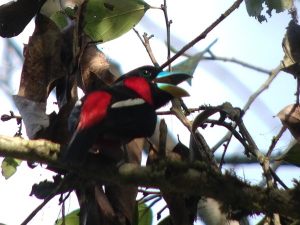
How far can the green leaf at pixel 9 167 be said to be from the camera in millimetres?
3238

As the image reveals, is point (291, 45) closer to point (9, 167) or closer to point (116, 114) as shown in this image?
point (116, 114)

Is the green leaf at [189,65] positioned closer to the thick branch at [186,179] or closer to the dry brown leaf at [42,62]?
the dry brown leaf at [42,62]

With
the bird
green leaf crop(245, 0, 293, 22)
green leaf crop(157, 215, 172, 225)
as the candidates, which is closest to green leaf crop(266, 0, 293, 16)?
green leaf crop(245, 0, 293, 22)

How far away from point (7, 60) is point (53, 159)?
3.01m

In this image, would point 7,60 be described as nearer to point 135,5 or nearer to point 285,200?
point 135,5

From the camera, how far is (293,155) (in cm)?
269

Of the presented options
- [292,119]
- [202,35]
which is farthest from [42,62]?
[292,119]

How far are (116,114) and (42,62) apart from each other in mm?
528

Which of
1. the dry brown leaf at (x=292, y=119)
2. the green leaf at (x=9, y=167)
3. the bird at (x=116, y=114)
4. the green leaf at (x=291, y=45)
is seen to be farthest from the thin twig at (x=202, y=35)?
the green leaf at (x=9, y=167)

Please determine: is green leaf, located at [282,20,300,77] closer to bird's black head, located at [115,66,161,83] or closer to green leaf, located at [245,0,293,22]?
green leaf, located at [245,0,293,22]

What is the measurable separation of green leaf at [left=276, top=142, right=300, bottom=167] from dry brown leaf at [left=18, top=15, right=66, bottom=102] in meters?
1.09

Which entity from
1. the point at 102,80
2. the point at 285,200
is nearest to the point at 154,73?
the point at 102,80

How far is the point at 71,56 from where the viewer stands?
2.92 m

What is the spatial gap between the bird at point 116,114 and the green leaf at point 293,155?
55 cm
